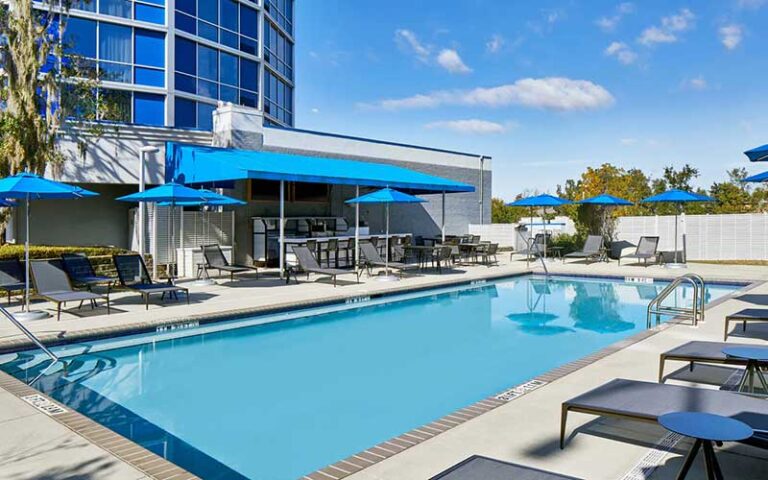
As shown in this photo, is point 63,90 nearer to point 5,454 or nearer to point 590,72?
point 5,454

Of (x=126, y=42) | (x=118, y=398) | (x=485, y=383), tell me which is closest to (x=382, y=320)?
(x=485, y=383)

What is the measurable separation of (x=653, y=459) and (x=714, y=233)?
66.5ft

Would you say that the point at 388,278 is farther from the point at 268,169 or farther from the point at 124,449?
the point at 124,449

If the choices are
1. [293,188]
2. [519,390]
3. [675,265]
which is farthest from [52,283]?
[675,265]

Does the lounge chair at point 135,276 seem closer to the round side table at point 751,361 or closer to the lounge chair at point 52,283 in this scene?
the lounge chair at point 52,283

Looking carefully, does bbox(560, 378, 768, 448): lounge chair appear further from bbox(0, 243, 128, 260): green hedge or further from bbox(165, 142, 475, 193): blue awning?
bbox(165, 142, 475, 193): blue awning

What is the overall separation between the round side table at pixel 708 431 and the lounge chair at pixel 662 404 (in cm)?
35

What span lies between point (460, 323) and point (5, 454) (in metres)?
8.09

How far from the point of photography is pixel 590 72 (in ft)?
91.3

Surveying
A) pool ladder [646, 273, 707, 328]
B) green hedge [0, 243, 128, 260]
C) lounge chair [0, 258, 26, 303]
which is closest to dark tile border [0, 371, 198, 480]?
lounge chair [0, 258, 26, 303]

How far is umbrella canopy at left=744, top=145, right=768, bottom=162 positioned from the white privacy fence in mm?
12522

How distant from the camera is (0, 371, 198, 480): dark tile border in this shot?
3738mm

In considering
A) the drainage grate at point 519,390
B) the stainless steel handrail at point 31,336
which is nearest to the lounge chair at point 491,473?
the drainage grate at point 519,390

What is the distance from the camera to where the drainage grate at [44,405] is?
4980 mm
